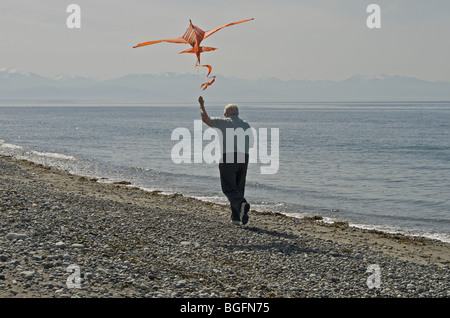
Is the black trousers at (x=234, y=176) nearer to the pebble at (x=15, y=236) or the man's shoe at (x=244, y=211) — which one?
the man's shoe at (x=244, y=211)

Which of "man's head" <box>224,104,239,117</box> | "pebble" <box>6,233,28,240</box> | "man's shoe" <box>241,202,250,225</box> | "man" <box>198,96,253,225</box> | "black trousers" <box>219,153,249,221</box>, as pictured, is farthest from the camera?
"man's shoe" <box>241,202,250,225</box>

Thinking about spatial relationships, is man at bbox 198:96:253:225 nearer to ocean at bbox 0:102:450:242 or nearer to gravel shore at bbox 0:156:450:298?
gravel shore at bbox 0:156:450:298

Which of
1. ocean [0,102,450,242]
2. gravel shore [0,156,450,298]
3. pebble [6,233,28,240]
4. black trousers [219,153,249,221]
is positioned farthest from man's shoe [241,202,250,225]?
ocean [0,102,450,242]

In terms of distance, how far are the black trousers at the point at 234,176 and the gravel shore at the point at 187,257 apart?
726 mm

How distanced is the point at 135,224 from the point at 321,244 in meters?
4.05

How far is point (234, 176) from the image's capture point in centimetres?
1191

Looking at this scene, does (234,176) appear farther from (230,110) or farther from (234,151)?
(230,110)

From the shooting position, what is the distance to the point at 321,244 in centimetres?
1145

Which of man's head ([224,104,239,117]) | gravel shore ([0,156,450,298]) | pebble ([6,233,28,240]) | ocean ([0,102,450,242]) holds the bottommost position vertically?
ocean ([0,102,450,242])

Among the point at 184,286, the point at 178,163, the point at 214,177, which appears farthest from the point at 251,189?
the point at 184,286

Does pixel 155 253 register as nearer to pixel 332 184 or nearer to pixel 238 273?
pixel 238 273

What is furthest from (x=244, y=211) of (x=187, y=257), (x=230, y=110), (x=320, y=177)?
(x=320, y=177)

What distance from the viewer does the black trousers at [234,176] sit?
11.8 metres

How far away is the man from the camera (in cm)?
1138
